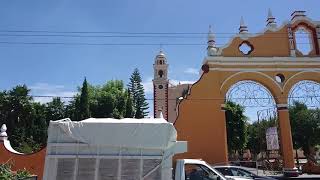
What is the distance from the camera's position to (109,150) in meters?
10.3

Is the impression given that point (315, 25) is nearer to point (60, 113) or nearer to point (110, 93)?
point (110, 93)

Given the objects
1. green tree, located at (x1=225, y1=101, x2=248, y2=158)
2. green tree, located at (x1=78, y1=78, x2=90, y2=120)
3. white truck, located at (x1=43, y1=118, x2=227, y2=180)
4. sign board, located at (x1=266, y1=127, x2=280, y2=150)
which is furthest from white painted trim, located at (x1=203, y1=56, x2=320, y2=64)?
green tree, located at (x1=78, y1=78, x2=90, y2=120)

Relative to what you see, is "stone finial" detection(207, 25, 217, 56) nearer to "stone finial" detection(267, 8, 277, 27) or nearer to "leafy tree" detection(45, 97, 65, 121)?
"stone finial" detection(267, 8, 277, 27)

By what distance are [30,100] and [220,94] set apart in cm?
2607

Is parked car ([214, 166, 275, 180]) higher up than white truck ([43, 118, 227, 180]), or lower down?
lower down

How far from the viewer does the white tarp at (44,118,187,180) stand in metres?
10.1

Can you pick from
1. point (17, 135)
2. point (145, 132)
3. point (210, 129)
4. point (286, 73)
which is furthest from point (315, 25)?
point (17, 135)

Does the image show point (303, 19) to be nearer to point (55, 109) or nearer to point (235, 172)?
point (235, 172)

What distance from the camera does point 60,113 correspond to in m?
47.3

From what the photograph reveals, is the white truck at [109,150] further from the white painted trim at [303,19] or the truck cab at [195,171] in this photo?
the white painted trim at [303,19]

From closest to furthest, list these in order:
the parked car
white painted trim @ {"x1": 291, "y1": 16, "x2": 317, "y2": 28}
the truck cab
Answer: the truck cab < the parked car < white painted trim @ {"x1": 291, "y1": 16, "x2": 317, "y2": 28}

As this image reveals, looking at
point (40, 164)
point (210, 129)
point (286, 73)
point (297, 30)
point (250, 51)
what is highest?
point (297, 30)

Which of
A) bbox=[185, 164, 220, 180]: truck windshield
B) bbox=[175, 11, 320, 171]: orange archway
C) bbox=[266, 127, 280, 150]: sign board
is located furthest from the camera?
bbox=[175, 11, 320, 171]: orange archway

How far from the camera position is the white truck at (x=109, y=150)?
10102 millimetres
